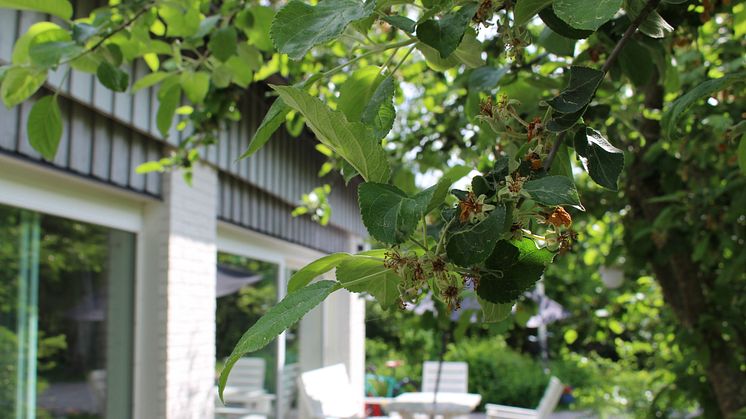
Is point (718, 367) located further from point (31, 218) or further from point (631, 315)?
point (31, 218)

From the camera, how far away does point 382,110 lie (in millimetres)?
637

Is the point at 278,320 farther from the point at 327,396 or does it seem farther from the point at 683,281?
the point at 327,396

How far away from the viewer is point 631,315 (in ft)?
13.3

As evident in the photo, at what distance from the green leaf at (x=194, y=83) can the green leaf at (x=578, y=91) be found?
0.94 metres

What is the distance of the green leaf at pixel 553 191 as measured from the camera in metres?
0.42

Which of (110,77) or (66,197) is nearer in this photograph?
(110,77)

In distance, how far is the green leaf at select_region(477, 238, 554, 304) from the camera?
49 centimetres

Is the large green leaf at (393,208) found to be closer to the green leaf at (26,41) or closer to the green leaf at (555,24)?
the green leaf at (555,24)

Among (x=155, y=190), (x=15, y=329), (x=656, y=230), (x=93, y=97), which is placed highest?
(x=93, y=97)

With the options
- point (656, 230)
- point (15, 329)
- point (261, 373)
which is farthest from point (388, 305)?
point (261, 373)

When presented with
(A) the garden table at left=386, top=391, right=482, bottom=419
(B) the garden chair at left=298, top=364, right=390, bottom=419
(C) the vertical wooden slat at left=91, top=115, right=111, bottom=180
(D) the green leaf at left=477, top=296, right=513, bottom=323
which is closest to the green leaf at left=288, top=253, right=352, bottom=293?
(D) the green leaf at left=477, top=296, right=513, bottom=323

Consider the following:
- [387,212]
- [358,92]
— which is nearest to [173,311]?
[358,92]

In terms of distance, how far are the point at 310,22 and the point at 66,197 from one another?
3222 millimetres

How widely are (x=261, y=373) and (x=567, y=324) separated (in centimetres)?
390
